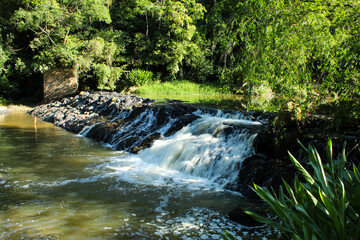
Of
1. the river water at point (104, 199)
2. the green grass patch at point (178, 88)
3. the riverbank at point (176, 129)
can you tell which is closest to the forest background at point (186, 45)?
the green grass patch at point (178, 88)

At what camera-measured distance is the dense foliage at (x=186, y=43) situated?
546 cm

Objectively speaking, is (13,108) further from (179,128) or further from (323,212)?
(323,212)

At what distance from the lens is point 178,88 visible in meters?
29.6

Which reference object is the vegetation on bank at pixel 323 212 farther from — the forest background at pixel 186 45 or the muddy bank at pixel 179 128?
the forest background at pixel 186 45

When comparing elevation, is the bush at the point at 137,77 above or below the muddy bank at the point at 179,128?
above

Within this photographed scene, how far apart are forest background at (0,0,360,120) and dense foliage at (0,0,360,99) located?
21 mm

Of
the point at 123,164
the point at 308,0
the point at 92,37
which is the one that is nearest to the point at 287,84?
the point at 308,0

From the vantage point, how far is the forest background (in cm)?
546

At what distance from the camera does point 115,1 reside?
32062 millimetres

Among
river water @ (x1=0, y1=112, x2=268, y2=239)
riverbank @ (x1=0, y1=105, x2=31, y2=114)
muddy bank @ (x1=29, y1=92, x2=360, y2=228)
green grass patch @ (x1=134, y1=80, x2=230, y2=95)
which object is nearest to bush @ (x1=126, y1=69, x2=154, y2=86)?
green grass patch @ (x1=134, y1=80, x2=230, y2=95)

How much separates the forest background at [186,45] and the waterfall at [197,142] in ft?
5.34

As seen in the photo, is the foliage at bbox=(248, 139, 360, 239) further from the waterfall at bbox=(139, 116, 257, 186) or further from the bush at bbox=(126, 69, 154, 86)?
the bush at bbox=(126, 69, 154, 86)

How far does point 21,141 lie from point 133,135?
4424 mm

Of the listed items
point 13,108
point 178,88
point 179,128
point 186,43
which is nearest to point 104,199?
point 179,128
